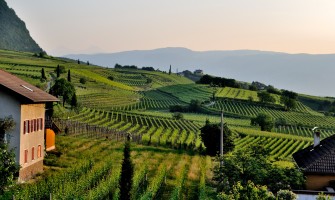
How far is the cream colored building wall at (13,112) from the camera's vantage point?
97.7 feet

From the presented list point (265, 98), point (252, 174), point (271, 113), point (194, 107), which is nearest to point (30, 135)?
point (252, 174)

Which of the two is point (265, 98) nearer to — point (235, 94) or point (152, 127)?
point (235, 94)

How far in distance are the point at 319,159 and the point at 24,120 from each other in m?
18.4

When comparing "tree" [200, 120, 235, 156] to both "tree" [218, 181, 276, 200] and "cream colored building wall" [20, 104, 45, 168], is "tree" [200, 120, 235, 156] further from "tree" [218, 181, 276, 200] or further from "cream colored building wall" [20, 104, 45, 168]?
"tree" [218, 181, 276, 200]

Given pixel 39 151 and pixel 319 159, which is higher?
pixel 319 159

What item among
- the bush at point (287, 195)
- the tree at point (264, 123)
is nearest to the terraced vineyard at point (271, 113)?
the tree at point (264, 123)

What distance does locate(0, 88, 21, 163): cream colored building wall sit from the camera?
2978cm

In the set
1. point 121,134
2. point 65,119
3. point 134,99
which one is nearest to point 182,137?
point 121,134

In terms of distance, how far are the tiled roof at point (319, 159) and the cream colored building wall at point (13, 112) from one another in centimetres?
1680

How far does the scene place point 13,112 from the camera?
98.0ft

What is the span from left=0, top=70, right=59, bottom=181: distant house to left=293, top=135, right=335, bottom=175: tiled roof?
Answer: 1657 cm

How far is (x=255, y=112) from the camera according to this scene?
114562mm


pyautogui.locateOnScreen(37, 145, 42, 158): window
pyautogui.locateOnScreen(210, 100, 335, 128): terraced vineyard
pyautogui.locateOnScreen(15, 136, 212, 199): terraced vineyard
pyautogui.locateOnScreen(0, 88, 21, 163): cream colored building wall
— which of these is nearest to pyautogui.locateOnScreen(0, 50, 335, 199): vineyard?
pyautogui.locateOnScreen(15, 136, 212, 199): terraced vineyard

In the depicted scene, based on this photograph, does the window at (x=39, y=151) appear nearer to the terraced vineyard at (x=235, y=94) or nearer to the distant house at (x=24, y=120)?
the distant house at (x=24, y=120)
